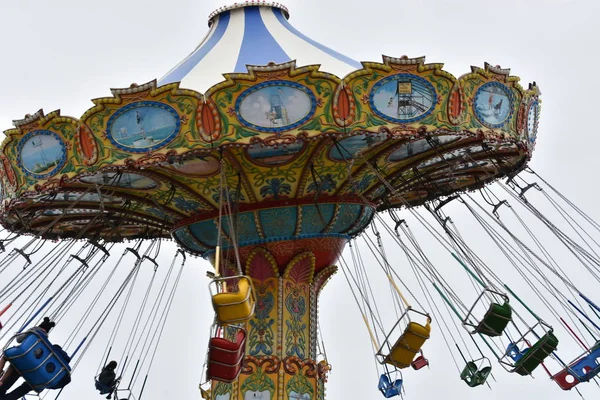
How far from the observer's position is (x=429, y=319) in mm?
15430

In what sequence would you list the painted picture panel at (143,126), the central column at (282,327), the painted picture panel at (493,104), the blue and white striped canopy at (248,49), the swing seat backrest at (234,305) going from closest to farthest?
1. the swing seat backrest at (234,305)
2. the painted picture panel at (143,126)
3. the painted picture panel at (493,104)
4. the blue and white striped canopy at (248,49)
5. the central column at (282,327)

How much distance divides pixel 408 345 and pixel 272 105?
3.28 metres

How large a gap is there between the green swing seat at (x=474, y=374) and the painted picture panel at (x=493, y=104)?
2.93m

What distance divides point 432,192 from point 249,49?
356 centimetres

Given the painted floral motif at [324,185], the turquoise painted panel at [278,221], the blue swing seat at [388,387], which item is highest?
the painted floral motif at [324,185]

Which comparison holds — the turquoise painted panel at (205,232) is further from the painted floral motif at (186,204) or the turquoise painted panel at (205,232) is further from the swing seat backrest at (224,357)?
the swing seat backrest at (224,357)

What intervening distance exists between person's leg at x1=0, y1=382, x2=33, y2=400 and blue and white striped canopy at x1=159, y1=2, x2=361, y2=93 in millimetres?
3953

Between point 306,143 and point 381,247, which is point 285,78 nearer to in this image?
point 306,143

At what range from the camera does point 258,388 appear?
16.7m

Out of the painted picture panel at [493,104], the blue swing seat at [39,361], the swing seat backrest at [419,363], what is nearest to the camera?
the blue swing seat at [39,361]

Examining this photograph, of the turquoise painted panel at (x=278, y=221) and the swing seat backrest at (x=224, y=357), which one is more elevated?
the turquoise painted panel at (x=278, y=221)

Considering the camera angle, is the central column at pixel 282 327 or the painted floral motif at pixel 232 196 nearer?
→ the painted floral motif at pixel 232 196

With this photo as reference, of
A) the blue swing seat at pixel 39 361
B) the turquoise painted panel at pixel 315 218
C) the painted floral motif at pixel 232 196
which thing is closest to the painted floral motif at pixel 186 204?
the painted floral motif at pixel 232 196

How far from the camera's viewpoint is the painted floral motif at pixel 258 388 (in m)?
16.7
